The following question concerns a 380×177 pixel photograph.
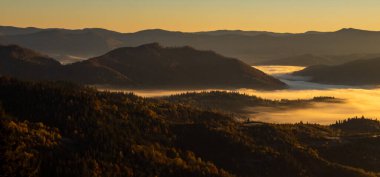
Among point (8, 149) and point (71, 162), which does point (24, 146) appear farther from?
point (8, 149)

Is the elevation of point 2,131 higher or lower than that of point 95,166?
higher

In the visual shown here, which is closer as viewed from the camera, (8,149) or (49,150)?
(8,149)

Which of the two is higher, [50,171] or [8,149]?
[8,149]

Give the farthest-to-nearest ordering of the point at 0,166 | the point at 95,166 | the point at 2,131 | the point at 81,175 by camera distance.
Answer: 1. the point at 95,166
2. the point at 81,175
3. the point at 2,131
4. the point at 0,166

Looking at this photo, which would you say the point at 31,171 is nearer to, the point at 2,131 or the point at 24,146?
the point at 2,131

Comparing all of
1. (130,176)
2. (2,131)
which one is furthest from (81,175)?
(2,131)

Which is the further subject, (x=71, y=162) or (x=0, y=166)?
(x=71, y=162)

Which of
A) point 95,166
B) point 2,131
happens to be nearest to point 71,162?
point 95,166

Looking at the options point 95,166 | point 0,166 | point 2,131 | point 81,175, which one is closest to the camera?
point 0,166

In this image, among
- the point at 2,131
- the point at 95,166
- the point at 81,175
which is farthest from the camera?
the point at 95,166
